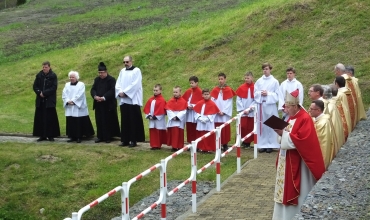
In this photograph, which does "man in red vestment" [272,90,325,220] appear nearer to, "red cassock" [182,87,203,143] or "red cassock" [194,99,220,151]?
"red cassock" [194,99,220,151]

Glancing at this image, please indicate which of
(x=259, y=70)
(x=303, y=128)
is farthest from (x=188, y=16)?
(x=303, y=128)

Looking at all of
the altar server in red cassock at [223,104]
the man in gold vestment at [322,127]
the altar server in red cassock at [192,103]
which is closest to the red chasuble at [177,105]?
the altar server in red cassock at [192,103]

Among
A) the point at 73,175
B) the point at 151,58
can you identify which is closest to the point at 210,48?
Answer: the point at 151,58

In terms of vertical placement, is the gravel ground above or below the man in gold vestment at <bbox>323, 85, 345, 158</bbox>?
below

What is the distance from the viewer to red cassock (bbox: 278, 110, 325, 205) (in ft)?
32.8

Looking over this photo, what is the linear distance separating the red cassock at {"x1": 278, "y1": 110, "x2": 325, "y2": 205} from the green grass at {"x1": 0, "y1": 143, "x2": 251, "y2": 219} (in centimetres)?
413

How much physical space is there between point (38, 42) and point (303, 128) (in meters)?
25.7

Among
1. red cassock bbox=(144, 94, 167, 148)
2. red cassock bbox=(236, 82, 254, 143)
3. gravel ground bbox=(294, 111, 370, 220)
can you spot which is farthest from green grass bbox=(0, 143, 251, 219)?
gravel ground bbox=(294, 111, 370, 220)

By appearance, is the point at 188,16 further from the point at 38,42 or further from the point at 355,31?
the point at 355,31

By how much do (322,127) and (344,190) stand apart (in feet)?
6.25

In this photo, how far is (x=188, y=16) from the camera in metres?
35.1

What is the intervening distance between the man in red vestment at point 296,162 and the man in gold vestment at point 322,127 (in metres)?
0.51

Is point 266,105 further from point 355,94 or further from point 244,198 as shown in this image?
point 244,198

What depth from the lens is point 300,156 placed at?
10.1 metres
